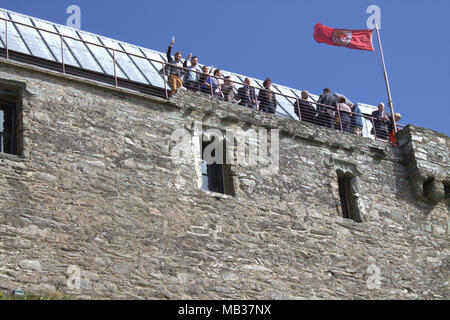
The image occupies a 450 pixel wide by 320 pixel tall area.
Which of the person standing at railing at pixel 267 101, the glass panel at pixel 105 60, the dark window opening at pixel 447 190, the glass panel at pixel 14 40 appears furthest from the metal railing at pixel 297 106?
the dark window opening at pixel 447 190

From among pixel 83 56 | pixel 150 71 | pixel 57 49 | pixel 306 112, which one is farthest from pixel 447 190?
pixel 57 49

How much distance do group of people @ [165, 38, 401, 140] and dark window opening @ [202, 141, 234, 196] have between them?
157 cm

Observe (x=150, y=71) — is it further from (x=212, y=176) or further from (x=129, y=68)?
(x=212, y=176)

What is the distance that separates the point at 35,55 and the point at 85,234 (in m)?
5.62

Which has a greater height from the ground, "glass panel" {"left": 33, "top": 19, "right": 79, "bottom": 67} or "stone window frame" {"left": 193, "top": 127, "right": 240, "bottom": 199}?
"glass panel" {"left": 33, "top": 19, "right": 79, "bottom": 67}

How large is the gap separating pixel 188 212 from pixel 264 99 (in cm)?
437

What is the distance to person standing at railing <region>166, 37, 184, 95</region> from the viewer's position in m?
21.6

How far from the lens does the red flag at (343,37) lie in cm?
2558

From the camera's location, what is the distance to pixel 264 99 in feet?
76.9

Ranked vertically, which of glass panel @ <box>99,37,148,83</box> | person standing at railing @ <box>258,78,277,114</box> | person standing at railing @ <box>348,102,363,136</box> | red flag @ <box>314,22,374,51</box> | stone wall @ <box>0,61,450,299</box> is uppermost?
red flag @ <box>314,22,374,51</box>

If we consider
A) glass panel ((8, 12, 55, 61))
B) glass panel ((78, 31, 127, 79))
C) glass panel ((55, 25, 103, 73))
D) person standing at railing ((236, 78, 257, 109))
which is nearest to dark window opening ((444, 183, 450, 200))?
person standing at railing ((236, 78, 257, 109))

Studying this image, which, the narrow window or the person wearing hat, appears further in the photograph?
the person wearing hat

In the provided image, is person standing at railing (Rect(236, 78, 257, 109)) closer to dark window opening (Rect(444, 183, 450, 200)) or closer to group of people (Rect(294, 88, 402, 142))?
group of people (Rect(294, 88, 402, 142))
